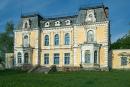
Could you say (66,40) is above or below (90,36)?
below

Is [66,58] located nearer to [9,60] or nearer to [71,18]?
[71,18]

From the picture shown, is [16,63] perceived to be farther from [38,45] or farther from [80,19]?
[80,19]

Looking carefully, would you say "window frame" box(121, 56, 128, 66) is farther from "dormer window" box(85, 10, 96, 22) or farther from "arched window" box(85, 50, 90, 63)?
"dormer window" box(85, 10, 96, 22)

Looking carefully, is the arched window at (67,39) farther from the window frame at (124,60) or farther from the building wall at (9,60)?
the building wall at (9,60)

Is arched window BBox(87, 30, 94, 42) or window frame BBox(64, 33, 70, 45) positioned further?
window frame BBox(64, 33, 70, 45)

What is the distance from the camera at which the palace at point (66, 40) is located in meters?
45.4

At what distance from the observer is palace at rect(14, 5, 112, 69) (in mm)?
45375

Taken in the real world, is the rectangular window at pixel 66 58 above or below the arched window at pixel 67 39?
below

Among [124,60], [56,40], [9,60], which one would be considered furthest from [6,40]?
[124,60]

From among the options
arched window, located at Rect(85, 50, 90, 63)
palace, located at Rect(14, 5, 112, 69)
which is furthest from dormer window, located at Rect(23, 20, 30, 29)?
arched window, located at Rect(85, 50, 90, 63)

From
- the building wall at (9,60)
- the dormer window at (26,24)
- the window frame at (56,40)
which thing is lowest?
the building wall at (9,60)

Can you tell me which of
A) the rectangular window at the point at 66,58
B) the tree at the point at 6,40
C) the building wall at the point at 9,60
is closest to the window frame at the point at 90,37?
the rectangular window at the point at 66,58

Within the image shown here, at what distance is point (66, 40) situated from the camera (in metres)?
49.5

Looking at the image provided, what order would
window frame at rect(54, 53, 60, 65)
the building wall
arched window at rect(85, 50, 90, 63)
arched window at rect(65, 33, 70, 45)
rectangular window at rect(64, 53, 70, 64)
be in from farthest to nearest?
the building wall
window frame at rect(54, 53, 60, 65)
arched window at rect(65, 33, 70, 45)
rectangular window at rect(64, 53, 70, 64)
arched window at rect(85, 50, 90, 63)
